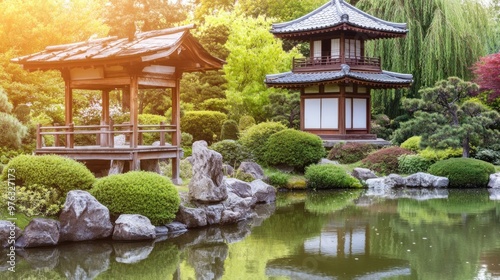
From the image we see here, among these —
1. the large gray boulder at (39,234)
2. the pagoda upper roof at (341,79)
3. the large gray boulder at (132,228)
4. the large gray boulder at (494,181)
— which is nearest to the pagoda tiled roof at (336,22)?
the pagoda upper roof at (341,79)

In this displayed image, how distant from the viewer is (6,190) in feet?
36.9

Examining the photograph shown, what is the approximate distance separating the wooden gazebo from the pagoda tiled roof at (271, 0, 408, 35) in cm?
1049

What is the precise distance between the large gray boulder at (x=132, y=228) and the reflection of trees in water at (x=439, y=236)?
4054mm

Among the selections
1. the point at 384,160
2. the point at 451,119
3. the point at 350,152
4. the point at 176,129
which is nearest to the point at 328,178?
the point at 384,160

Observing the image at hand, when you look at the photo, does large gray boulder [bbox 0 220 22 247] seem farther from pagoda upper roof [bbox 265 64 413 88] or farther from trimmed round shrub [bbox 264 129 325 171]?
pagoda upper roof [bbox 265 64 413 88]

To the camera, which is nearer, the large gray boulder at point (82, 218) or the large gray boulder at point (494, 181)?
the large gray boulder at point (82, 218)

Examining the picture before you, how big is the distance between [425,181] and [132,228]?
1207cm

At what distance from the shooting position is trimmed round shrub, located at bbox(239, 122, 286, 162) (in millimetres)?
21734

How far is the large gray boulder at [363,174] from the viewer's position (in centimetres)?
2092

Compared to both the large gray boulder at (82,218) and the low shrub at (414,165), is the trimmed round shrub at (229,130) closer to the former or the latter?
the low shrub at (414,165)

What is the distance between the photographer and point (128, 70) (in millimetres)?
14617

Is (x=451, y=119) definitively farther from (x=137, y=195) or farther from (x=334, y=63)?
(x=137, y=195)

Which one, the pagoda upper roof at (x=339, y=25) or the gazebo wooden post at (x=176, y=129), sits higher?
the pagoda upper roof at (x=339, y=25)

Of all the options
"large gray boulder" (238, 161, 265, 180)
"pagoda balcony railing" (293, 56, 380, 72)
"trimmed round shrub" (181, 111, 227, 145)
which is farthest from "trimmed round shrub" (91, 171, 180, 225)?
"pagoda balcony railing" (293, 56, 380, 72)
